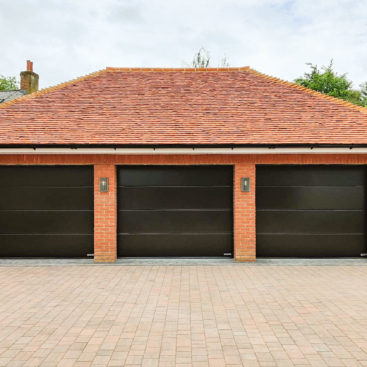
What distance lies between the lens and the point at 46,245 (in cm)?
806

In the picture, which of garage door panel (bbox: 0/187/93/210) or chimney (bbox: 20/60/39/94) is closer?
garage door panel (bbox: 0/187/93/210)

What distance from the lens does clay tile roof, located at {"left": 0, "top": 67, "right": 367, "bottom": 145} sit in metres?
7.75

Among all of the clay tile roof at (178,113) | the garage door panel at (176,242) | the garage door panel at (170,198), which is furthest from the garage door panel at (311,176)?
the garage door panel at (176,242)

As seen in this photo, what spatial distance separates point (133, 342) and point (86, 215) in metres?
4.80

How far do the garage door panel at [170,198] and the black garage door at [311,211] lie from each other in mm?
1036

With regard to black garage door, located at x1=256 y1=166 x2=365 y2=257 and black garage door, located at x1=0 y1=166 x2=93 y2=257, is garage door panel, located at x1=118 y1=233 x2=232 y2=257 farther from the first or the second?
black garage door, located at x1=0 y1=166 x2=93 y2=257

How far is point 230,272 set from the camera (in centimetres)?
685

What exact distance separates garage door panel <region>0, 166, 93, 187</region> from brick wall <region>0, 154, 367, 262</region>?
0.26 metres

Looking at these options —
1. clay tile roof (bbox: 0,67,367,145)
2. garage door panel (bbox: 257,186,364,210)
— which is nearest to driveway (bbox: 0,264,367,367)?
garage door panel (bbox: 257,186,364,210)

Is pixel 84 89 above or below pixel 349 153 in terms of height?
above

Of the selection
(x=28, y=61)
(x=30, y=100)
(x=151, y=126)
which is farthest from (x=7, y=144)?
(x=28, y=61)

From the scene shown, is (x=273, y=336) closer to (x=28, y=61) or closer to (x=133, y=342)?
(x=133, y=342)

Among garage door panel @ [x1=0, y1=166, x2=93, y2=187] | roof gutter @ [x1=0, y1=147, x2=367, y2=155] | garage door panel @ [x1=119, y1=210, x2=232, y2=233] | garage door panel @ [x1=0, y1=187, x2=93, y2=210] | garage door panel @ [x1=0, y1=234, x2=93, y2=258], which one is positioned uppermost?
roof gutter @ [x1=0, y1=147, x2=367, y2=155]

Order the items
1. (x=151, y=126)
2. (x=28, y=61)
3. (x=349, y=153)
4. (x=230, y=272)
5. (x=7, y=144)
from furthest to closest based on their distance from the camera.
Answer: (x=28, y=61) < (x=151, y=126) < (x=349, y=153) < (x=7, y=144) < (x=230, y=272)
